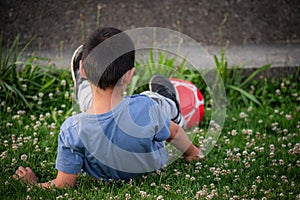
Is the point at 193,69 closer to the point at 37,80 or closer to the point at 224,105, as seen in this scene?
the point at 224,105

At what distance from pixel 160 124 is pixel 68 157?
0.57 meters

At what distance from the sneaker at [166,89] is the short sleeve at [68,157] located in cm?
95

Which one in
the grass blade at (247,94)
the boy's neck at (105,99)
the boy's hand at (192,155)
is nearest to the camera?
the boy's neck at (105,99)

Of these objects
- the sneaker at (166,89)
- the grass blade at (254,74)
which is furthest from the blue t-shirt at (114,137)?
the grass blade at (254,74)

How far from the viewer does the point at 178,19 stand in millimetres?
5535

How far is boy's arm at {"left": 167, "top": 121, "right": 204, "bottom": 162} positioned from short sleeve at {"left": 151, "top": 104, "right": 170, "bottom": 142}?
137mm

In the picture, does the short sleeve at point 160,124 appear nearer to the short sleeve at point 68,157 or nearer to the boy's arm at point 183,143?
the boy's arm at point 183,143

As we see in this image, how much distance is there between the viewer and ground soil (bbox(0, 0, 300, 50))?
5328 mm

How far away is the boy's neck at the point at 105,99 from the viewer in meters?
2.91

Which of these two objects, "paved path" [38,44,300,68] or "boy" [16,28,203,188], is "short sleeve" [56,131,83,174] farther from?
"paved path" [38,44,300,68]

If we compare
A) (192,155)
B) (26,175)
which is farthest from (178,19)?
(26,175)

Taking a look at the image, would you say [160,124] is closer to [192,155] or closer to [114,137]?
[114,137]

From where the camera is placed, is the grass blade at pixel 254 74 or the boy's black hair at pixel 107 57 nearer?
the boy's black hair at pixel 107 57

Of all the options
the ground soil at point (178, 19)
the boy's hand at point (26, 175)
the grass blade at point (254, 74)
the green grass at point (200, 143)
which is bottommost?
the boy's hand at point (26, 175)
